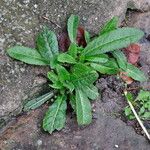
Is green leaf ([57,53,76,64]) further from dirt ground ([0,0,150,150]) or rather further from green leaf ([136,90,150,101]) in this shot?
green leaf ([136,90,150,101])

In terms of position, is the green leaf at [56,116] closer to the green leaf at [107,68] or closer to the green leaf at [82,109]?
the green leaf at [82,109]

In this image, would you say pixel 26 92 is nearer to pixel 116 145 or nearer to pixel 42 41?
pixel 42 41

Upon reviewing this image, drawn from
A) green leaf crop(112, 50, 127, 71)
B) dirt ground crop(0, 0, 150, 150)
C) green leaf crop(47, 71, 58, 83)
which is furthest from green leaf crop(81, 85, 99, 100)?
green leaf crop(112, 50, 127, 71)

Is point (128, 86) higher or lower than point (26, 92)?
lower

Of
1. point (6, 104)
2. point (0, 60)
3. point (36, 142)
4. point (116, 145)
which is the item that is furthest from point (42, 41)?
point (116, 145)

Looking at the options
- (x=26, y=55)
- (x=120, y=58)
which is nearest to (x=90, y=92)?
(x=120, y=58)

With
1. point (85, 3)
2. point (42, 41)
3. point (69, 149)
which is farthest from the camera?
point (85, 3)
